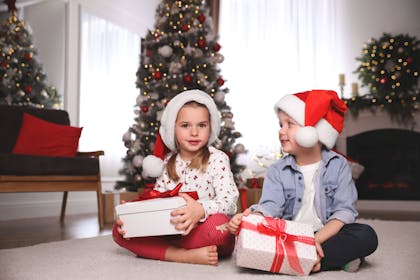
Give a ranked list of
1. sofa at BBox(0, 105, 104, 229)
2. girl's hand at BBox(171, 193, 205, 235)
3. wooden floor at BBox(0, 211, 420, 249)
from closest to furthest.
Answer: girl's hand at BBox(171, 193, 205, 235), wooden floor at BBox(0, 211, 420, 249), sofa at BBox(0, 105, 104, 229)

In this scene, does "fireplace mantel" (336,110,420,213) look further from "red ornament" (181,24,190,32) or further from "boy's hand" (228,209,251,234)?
"boy's hand" (228,209,251,234)

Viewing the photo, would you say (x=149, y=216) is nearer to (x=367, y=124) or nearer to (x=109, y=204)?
(x=109, y=204)

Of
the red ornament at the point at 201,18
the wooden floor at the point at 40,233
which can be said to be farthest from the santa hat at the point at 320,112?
the red ornament at the point at 201,18

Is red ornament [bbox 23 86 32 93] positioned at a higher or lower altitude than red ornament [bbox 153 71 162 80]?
lower

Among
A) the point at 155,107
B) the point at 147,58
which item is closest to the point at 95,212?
the point at 155,107

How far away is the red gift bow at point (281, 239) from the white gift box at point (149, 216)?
27 centimetres

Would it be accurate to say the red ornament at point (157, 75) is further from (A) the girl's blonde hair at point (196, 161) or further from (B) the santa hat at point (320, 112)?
(B) the santa hat at point (320, 112)

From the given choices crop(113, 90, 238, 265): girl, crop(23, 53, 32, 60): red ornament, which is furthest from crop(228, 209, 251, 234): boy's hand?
crop(23, 53, 32, 60): red ornament

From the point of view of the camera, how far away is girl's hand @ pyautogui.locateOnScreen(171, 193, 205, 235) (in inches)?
58.8

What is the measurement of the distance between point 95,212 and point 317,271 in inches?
152

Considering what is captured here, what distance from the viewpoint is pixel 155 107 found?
4203 millimetres

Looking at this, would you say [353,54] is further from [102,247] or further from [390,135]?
[102,247]

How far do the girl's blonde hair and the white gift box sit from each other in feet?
0.89

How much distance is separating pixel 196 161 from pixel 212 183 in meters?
0.11
